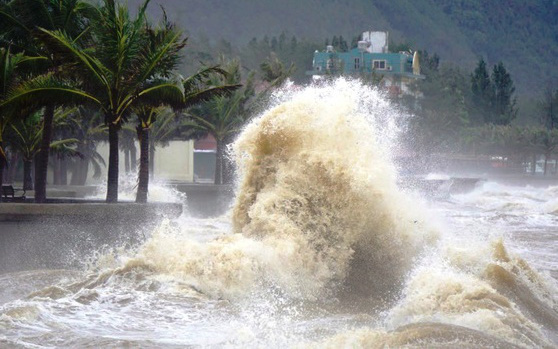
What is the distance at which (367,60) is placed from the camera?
102 meters

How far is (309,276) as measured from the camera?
11.8 metres

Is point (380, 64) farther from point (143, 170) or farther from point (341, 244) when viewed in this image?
point (341, 244)

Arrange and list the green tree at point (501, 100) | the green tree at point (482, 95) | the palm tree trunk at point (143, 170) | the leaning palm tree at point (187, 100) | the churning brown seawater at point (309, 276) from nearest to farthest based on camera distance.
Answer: the churning brown seawater at point (309, 276), the leaning palm tree at point (187, 100), the palm tree trunk at point (143, 170), the green tree at point (501, 100), the green tree at point (482, 95)

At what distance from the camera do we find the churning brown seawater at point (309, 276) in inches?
354

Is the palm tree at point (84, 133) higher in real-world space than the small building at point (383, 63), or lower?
lower

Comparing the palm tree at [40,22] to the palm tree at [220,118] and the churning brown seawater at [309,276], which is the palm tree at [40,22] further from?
the palm tree at [220,118]

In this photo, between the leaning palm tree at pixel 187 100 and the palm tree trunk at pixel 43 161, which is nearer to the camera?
the palm tree trunk at pixel 43 161

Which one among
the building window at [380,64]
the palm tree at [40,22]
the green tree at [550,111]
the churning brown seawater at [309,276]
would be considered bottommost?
the churning brown seawater at [309,276]

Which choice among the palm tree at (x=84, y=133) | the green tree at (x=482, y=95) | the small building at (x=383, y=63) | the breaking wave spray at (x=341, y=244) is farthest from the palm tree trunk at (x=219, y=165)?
the green tree at (x=482, y=95)

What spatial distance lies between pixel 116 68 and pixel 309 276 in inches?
254

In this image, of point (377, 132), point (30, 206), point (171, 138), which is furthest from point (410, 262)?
point (171, 138)

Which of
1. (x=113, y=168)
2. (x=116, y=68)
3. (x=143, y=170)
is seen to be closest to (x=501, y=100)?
(x=143, y=170)

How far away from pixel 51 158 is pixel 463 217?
15718 mm

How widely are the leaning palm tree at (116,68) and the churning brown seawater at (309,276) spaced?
2.40m
